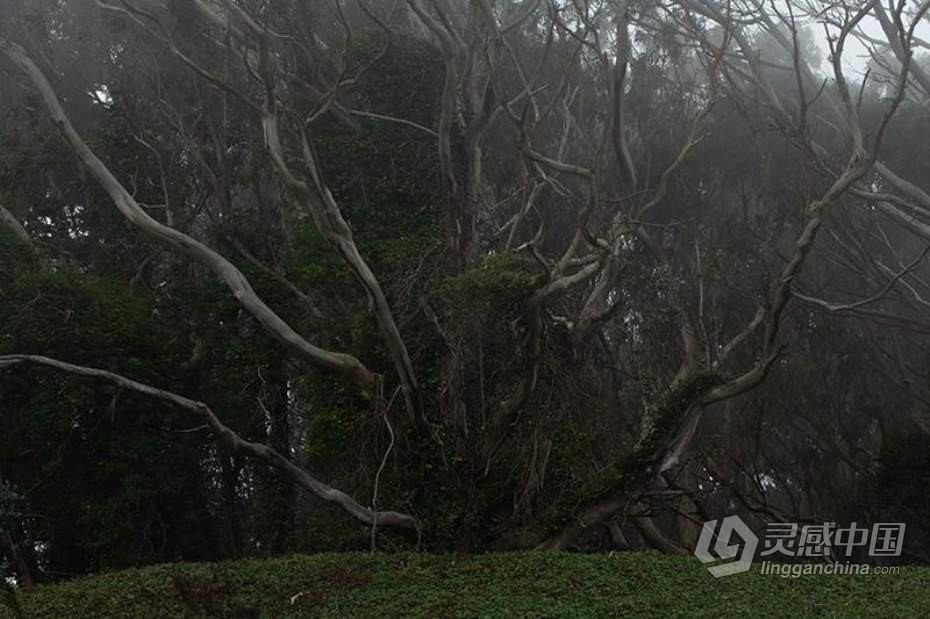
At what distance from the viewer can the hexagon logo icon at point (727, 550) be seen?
9.29 meters

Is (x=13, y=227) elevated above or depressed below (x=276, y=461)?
above

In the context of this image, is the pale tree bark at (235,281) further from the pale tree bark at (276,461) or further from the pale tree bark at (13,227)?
the pale tree bark at (13,227)

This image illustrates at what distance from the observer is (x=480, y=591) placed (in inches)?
344

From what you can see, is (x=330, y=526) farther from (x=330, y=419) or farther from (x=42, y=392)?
(x=42, y=392)

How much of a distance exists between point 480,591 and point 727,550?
3.35m

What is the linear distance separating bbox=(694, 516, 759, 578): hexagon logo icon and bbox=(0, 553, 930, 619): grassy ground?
0.17m

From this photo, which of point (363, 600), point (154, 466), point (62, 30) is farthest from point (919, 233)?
point (62, 30)

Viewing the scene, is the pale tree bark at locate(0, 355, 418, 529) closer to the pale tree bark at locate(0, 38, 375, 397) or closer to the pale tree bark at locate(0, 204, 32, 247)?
the pale tree bark at locate(0, 38, 375, 397)

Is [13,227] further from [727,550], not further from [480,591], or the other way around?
[727,550]

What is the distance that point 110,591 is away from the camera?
10.2 m

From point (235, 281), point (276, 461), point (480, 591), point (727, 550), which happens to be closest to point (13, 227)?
point (235, 281)

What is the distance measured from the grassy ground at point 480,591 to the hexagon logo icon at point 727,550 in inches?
6.5

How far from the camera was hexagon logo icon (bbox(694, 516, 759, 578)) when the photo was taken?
9289 millimetres

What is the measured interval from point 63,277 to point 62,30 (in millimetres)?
8358
